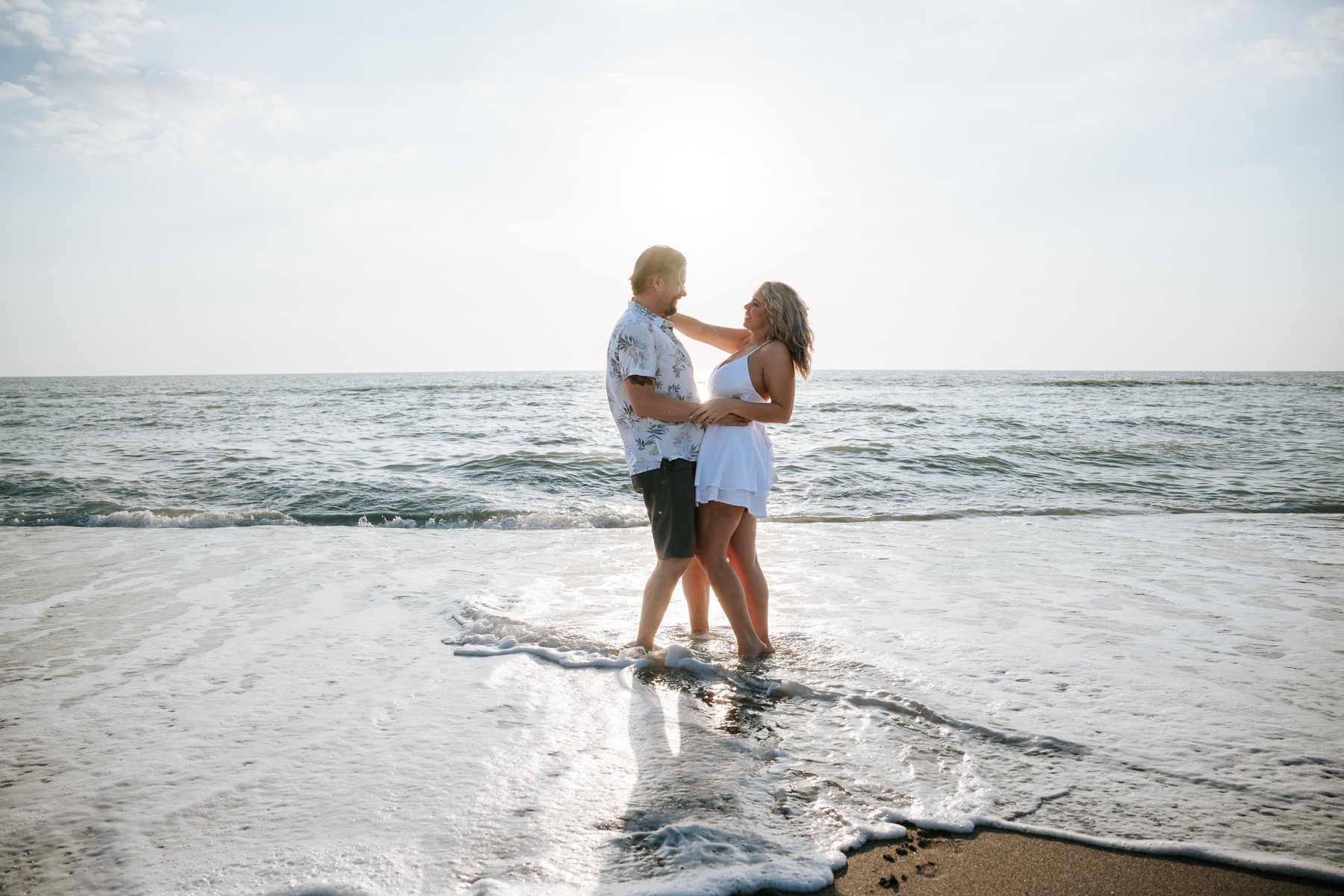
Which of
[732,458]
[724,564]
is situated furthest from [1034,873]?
[732,458]

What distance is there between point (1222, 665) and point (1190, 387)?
4928 centimetres

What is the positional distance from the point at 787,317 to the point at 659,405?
826 mm

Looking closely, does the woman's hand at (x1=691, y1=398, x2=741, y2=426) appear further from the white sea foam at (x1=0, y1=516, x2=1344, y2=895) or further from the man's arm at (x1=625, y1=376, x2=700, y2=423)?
the white sea foam at (x1=0, y1=516, x2=1344, y2=895)

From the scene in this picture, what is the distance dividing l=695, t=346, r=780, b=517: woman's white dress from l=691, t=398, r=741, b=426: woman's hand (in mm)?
118

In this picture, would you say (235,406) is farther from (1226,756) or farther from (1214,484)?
(1226,756)

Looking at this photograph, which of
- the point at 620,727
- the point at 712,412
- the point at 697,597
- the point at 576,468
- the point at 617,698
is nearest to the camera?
the point at 620,727

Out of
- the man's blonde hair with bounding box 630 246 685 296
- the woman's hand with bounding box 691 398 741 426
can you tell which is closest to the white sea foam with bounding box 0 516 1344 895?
the woman's hand with bounding box 691 398 741 426

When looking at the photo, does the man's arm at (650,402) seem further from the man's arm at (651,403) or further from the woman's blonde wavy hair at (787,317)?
the woman's blonde wavy hair at (787,317)

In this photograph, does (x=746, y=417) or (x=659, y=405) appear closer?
(x=659, y=405)

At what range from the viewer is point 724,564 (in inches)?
160

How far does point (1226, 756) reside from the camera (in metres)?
2.94

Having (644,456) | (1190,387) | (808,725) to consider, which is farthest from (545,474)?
(1190,387)

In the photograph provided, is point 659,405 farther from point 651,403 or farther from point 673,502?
point 673,502

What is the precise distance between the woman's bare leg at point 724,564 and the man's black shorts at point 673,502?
8cm
